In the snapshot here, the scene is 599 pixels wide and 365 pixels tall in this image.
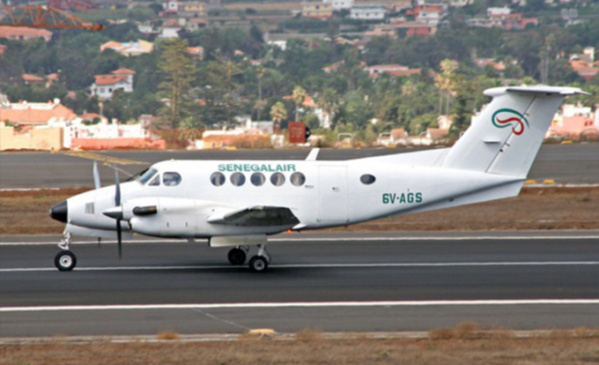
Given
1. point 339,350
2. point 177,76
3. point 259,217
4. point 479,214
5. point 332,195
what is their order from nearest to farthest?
point 339,350 < point 259,217 < point 332,195 < point 479,214 < point 177,76

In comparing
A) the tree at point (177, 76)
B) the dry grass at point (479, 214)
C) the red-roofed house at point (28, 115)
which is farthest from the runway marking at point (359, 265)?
the tree at point (177, 76)

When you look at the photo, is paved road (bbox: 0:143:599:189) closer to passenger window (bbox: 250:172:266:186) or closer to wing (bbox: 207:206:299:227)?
passenger window (bbox: 250:172:266:186)

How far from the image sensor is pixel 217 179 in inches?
877

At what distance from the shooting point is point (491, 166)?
2317 centimetres

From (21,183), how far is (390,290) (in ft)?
88.9

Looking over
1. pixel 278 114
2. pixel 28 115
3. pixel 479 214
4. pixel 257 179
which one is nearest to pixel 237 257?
pixel 257 179

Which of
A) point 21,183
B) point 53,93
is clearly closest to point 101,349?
point 21,183

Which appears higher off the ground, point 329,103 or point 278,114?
point 329,103

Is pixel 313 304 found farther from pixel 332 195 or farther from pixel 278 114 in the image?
pixel 278 114

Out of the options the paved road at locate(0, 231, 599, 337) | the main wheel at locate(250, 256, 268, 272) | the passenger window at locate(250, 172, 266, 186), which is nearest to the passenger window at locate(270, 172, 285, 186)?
A: the passenger window at locate(250, 172, 266, 186)

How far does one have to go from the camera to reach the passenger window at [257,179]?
2236cm

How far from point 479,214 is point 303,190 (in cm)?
1328

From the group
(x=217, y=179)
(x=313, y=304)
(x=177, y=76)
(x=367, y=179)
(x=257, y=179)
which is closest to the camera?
(x=313, y=304)

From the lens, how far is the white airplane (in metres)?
21.7
